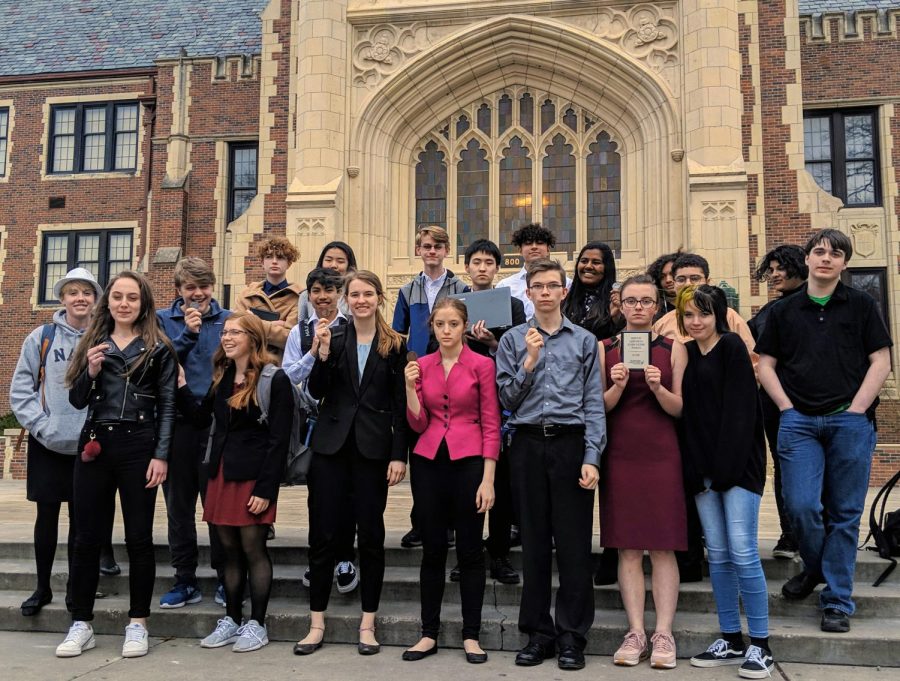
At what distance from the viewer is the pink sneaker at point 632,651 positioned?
3906 mm

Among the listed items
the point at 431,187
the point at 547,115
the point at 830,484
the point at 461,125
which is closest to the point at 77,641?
the point at 830,484

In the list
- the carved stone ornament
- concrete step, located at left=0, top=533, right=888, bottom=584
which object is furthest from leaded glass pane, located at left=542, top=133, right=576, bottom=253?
concrete step, located at left=0, top=533, right=888, bottom=584

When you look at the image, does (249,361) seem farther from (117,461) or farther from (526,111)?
(526,111)

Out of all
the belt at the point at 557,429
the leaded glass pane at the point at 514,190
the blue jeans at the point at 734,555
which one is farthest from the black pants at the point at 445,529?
the leaded glass pane at the point at 514,190

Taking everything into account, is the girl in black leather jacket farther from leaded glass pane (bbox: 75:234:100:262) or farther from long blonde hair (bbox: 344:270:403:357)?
leaded glass pane (bbox: 75:234:100:262)

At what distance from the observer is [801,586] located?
178 inches

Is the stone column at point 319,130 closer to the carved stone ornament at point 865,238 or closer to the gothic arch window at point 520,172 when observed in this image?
the gothic arch window at point 520,172

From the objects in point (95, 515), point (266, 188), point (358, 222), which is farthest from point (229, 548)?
point (266, 188)

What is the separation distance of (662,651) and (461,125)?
37.1ft

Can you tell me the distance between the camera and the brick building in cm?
1212

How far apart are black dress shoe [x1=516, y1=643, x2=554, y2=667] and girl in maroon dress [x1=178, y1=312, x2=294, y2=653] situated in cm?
144

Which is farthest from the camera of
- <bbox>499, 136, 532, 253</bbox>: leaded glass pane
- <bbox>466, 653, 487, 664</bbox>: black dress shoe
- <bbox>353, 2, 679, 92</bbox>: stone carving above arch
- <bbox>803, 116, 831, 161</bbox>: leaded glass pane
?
<bbox>803, 116, 831, 161</bbox>: leaded glass pane

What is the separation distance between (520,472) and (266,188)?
12430mm

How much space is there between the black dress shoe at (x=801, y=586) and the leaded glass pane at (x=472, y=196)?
32.1 ft
